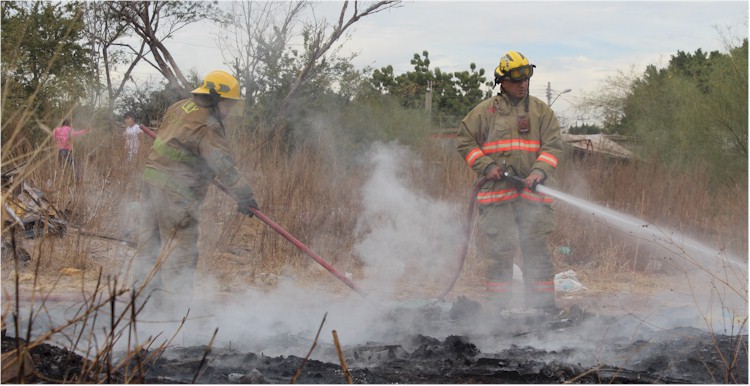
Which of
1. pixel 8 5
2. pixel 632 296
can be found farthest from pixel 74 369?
pixel 8 5

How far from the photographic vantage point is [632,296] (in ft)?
23.6

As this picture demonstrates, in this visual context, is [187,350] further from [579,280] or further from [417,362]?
[579,280]

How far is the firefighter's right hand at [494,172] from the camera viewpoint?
5.82 metres

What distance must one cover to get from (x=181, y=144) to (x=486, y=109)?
2340 millimetres

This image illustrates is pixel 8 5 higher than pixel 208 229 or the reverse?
higher

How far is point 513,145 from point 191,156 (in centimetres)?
241

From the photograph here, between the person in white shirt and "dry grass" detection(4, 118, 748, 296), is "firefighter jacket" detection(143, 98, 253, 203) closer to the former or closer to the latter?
"dry grass" detection(4, 118, 748, 296)

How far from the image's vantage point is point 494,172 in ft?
19.1

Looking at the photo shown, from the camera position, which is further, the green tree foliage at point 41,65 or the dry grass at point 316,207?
the green tree foliage at point 41,65

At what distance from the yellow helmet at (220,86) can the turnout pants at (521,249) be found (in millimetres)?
2135

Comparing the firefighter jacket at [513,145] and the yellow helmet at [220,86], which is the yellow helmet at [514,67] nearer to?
the firefighter jacket at [513,145]

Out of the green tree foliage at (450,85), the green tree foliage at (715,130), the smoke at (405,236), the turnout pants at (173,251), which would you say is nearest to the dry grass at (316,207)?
the smoke at (405,236)

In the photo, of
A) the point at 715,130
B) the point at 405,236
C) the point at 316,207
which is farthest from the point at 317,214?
the point at 715,130

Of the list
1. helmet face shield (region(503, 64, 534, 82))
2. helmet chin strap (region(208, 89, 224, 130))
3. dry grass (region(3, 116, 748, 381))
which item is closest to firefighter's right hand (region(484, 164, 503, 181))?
A: helmet face shield (region(503, 64, 534, 82))
